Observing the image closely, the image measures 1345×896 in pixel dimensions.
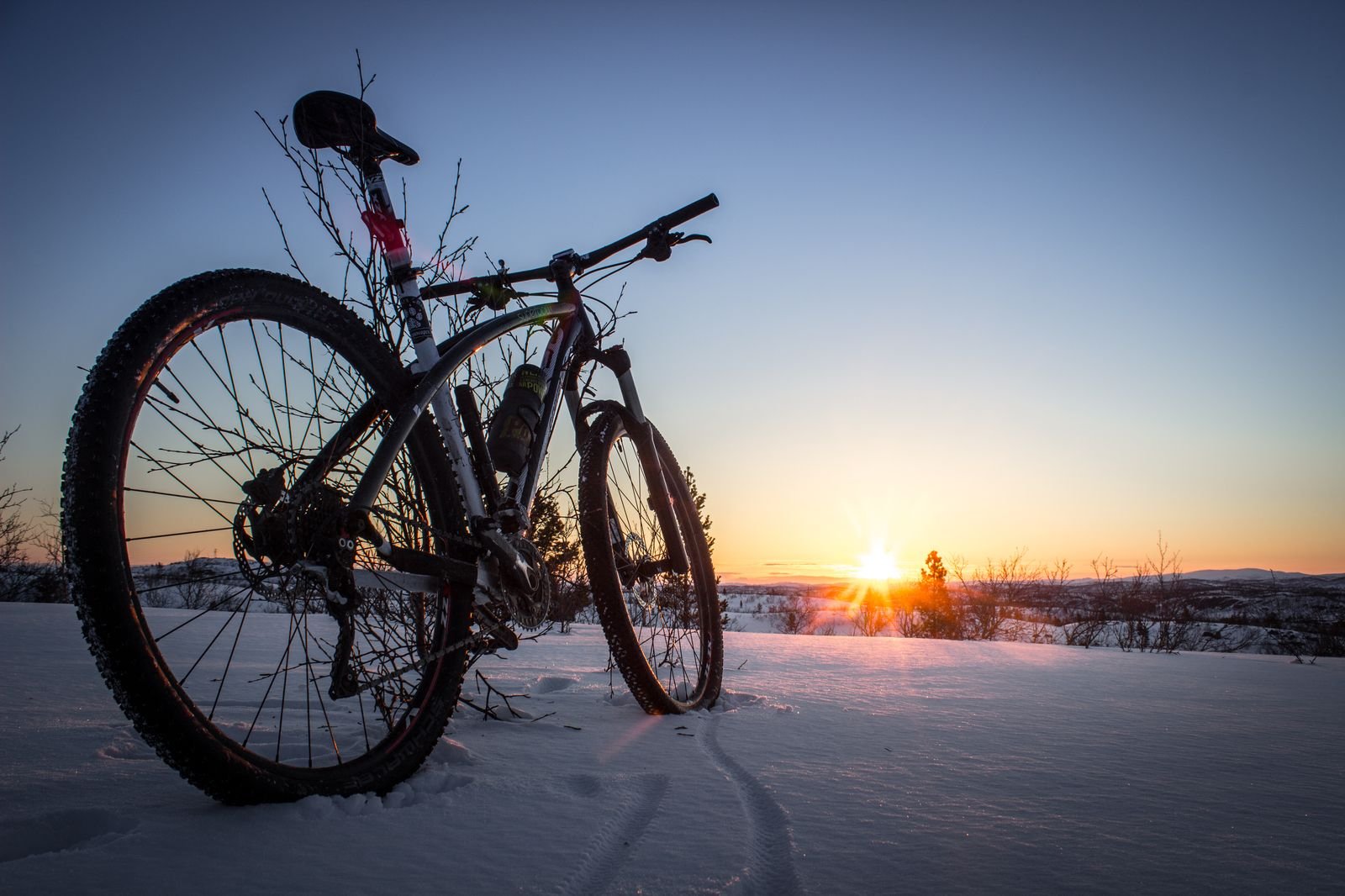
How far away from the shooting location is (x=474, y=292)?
6.56 ft

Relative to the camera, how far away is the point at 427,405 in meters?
1.43

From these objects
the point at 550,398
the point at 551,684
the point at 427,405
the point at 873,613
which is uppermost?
Answer: the point at 550,398

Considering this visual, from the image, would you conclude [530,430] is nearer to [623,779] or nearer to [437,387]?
A: [437,387]

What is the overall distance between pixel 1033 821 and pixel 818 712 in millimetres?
937

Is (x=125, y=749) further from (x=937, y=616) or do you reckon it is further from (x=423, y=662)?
(x=937, y=616)

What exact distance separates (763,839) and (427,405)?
1107 millimetres

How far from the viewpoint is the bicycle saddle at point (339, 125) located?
1.48 meters

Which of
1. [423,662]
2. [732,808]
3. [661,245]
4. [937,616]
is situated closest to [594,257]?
[661,245]

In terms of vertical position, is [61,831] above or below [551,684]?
above

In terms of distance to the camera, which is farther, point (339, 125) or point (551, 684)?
point (551, 684)

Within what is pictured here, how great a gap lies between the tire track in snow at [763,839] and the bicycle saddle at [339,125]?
1.68m

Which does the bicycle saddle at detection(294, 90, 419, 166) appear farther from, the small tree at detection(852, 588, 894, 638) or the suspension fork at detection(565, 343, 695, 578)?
the small tree at detection(852, 588, 894, 638)

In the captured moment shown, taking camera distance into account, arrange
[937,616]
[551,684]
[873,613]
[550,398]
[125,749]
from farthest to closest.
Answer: [873,613]
[937,616]
[551,684]
[550,398]
[125,749]

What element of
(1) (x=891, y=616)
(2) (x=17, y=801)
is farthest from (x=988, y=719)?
(1) (x=891, y=616)
